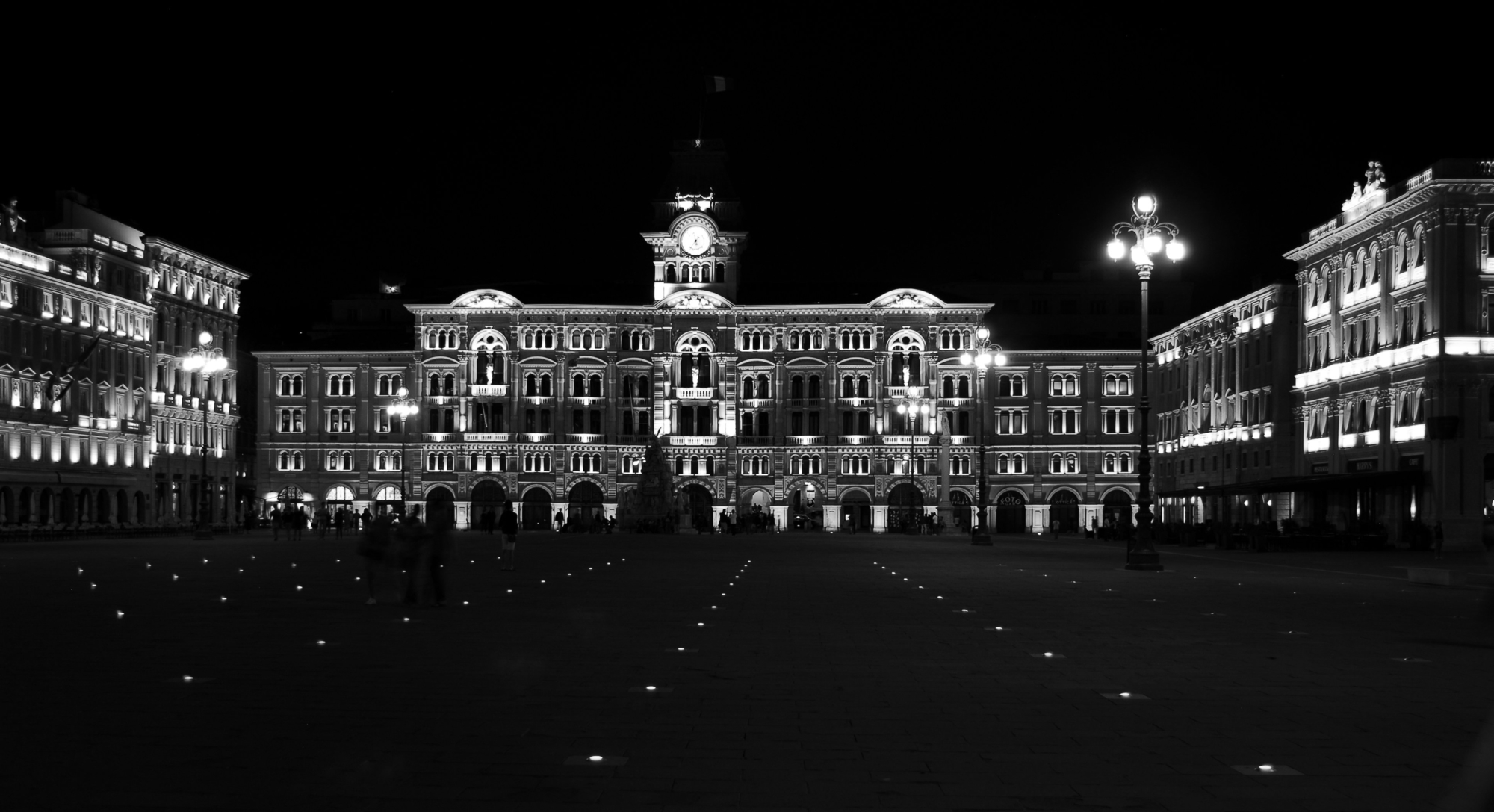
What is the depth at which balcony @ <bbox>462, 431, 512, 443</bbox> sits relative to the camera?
401ft

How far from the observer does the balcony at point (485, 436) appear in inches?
4813

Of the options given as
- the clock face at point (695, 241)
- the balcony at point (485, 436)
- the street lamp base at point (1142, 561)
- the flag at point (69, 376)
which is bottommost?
the street lamp base at point (1142, 561)

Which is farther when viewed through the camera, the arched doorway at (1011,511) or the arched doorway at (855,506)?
the arched doorway at (1011,511)

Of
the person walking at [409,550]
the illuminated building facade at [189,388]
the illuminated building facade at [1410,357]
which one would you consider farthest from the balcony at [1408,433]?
the illuminated building facade at [189,388]

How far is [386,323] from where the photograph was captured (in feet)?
462

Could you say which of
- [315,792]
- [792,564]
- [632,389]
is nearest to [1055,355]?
[632,389]

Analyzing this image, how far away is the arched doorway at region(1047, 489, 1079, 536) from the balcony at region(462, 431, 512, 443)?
4004cm

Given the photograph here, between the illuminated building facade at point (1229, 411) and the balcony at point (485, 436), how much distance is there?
4647 cm

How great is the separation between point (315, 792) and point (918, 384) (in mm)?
112554

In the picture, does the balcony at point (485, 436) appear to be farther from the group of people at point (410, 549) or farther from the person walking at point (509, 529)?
the group of people at point (410, 549)


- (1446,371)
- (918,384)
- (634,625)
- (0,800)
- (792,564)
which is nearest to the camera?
(0,800)

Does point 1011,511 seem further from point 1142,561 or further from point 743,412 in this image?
point 1142,561

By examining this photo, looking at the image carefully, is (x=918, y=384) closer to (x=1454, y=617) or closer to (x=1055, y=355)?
(x=1055, y=355)

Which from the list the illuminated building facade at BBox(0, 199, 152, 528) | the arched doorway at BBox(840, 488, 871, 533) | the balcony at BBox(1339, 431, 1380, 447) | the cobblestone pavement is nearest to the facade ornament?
the balcony at BBox(1339, 431, 1380, 447)
